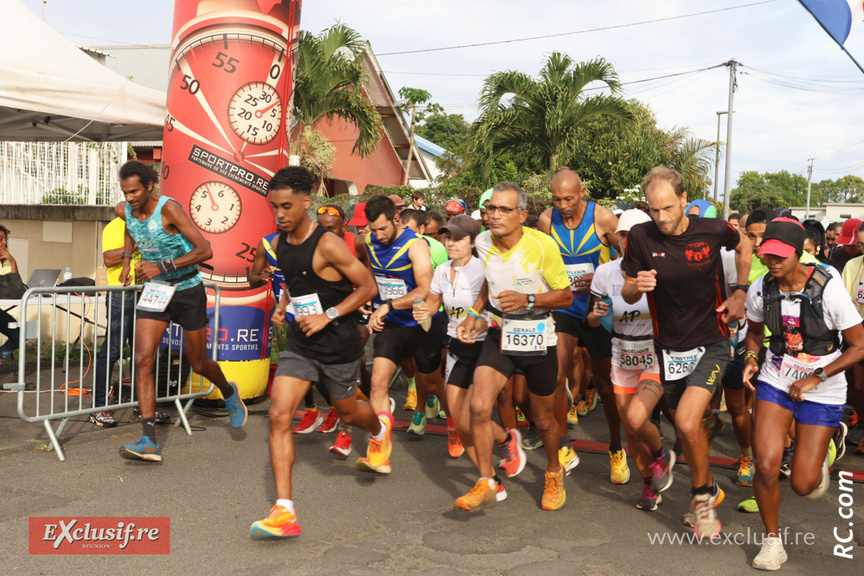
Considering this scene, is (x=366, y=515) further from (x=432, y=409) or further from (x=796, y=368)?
(x=432, y=409)

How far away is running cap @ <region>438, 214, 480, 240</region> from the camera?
5.71 metres

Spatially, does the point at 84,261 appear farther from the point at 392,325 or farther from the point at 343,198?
the point at 343,198

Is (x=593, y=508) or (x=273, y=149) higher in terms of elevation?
(x=273, y=149)

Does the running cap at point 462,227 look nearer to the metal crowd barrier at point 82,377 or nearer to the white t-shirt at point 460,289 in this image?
the white t-shirt at point 460,289

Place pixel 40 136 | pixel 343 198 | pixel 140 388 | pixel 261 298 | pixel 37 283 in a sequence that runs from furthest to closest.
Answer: pixel 343 198, pixel 40 136, pixel 37 283, pixel 261 298, pixel 140 388

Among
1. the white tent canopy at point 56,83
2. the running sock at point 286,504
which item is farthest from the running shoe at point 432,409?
the white tent canopy at point 56,83

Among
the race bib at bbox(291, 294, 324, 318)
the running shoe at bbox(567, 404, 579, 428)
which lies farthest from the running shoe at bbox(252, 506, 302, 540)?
the running shoe at bbox(567, 404, 579, 428)

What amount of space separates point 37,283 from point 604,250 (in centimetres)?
709

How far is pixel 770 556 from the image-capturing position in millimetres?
4215

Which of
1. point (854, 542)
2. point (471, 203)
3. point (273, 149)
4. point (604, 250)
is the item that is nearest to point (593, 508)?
point (854, 542)

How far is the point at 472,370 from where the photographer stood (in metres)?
5.44

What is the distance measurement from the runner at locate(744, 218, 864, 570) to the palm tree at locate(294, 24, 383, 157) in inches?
655

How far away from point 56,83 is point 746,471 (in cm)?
795

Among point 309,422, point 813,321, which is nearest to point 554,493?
point 813,321
